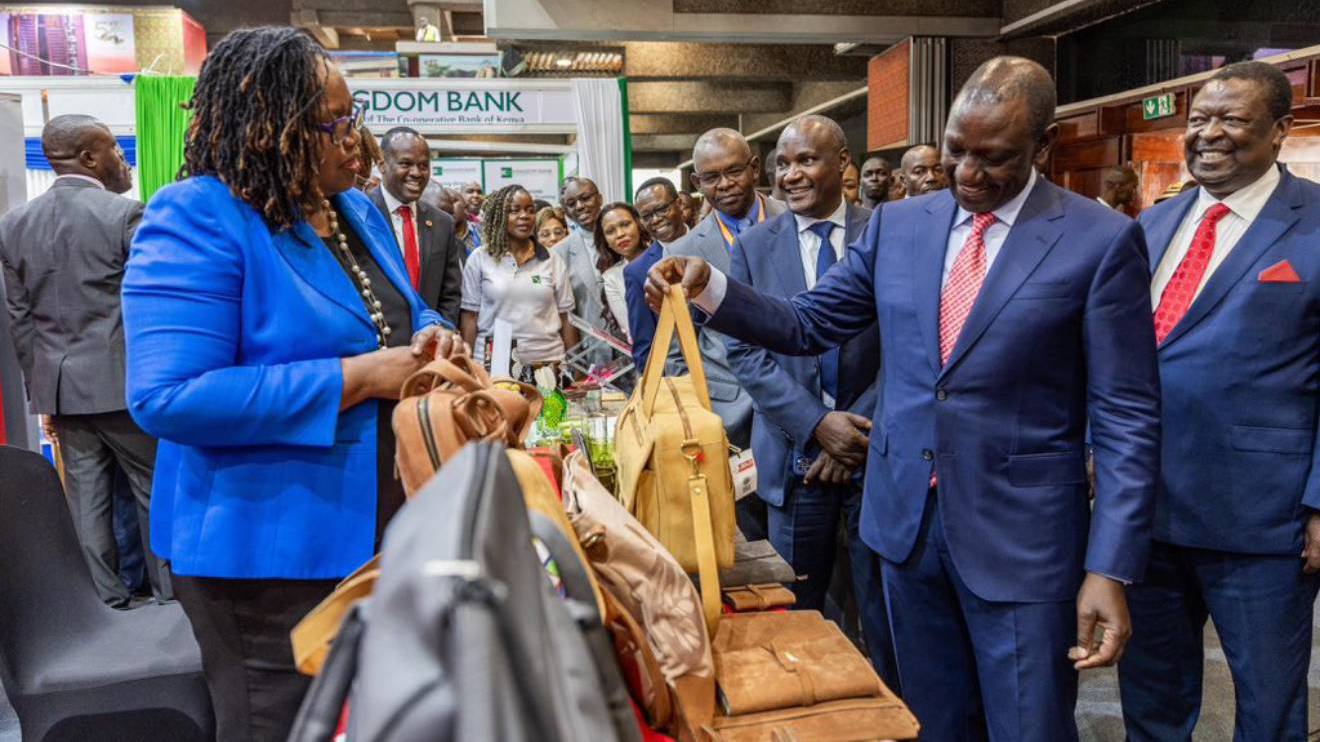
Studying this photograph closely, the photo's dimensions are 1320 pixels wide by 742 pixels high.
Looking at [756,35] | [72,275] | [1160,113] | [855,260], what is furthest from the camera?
[756,35]

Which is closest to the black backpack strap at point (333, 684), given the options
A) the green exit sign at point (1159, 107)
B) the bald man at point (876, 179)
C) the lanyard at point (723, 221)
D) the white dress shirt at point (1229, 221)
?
the white dress shirt at point (1229, 221)

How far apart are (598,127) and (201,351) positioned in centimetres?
854

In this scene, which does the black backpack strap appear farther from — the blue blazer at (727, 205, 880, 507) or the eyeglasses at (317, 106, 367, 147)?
the blue blazer at (727, 205, 880, 507)

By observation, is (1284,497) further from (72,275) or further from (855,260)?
(72,275)

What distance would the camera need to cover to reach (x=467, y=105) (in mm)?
9422

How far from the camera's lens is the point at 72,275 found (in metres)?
4.31

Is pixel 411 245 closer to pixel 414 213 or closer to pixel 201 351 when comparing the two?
pixel 414 213

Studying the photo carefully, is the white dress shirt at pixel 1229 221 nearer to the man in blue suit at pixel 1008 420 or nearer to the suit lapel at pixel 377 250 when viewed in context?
the man in blue suit at pixel 1008 420

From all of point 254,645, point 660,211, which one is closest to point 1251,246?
point 254,645

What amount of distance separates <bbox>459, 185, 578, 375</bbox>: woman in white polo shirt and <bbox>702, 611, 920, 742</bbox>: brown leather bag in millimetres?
4002

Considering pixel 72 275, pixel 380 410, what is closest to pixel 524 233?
pixel 72 275

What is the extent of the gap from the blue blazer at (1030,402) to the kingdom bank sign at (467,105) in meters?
7.96

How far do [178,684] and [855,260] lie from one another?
74.5 inches

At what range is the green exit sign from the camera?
26.4 ft
